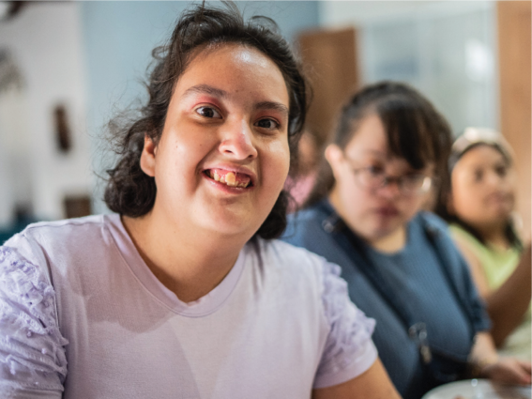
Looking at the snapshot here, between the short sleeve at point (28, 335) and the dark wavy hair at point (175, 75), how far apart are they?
249 mm

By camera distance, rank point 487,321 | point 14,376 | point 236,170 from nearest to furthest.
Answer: point 14,376
point 236,170
point 487,321

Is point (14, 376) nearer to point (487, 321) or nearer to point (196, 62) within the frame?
point (196, 62)

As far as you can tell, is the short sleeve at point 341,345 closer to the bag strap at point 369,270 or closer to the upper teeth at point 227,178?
the bag strap at point 369,270

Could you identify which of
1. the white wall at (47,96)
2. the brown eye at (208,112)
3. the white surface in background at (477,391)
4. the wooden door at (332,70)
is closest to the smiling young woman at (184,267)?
the brown eye at (208,112)

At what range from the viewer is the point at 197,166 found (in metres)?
0.82

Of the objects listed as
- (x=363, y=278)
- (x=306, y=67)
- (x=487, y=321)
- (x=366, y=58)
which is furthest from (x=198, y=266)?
(x=366, y=58)

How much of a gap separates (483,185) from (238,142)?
152cm

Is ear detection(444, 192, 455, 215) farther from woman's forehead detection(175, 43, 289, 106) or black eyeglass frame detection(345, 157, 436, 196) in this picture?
woman's forehead detection(175, 43, 289, 106)

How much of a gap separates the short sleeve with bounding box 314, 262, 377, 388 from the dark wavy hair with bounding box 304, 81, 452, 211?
0.50m

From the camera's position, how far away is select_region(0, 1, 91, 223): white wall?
6031 millimetres

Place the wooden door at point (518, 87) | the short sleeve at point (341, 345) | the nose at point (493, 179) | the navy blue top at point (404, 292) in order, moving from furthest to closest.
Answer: the wooden door at point (518, 87) → the nose at point (493, 179) → the navy blue top at point (404, 292) → the short sleeve at point (341, 345)

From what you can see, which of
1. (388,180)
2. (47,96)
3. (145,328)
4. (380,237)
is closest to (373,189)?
(388,180)

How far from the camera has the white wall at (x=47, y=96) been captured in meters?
6.03

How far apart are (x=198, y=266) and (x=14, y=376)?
0.34m
